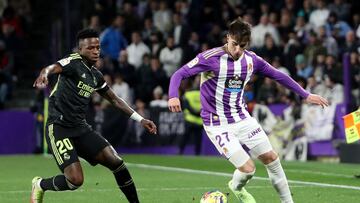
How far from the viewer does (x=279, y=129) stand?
73.6ft

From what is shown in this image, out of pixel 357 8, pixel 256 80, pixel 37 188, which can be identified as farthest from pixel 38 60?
pixel 37 188

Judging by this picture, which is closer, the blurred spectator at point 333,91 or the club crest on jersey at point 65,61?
the club crest on jersey at point 65,61

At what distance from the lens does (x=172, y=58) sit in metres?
25.6

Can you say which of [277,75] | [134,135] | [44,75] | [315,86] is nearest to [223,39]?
[134,135]

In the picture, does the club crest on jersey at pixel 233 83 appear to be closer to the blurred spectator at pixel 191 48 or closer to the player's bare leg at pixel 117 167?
the player's bare leg at pixel 117 167

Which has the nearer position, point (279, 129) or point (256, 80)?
point (279, 129)

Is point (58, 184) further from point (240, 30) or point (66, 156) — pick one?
point (240, 30)

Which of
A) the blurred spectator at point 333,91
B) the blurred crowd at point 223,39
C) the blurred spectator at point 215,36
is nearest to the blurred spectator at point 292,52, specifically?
the blurred crowd at point 223,39

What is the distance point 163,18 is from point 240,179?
16.4 m

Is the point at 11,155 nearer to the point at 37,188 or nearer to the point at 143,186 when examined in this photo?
the point at 143,186

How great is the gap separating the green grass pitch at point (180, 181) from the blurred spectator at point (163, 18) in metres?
5.45

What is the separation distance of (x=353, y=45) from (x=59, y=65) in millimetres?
12475

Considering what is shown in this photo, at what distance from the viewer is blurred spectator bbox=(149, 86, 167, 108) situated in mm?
25064

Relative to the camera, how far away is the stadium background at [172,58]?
21.9 meters
